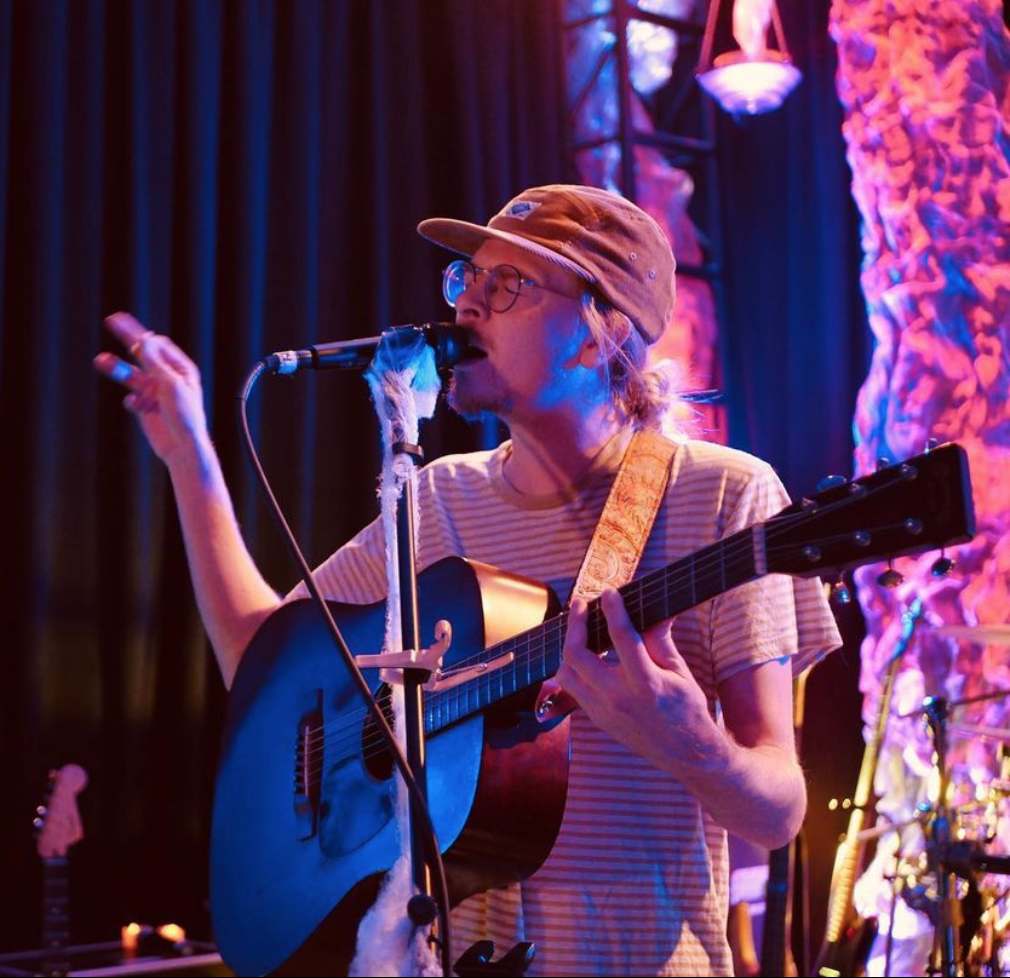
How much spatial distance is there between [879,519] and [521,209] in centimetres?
107

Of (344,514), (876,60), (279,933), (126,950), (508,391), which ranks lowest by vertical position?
(126,950)

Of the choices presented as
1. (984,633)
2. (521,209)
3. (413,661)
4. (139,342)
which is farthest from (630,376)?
(984,633)

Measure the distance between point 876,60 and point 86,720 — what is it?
4554mm

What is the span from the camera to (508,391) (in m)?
2.36

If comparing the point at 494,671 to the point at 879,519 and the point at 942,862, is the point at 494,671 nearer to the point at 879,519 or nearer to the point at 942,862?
the point at 879,519

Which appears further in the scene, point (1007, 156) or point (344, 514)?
point (1007, 156)

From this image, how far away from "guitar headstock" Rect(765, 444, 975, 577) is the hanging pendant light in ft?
14.0

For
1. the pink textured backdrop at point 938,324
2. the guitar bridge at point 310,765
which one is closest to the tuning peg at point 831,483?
the guitar bridge at point 310,765

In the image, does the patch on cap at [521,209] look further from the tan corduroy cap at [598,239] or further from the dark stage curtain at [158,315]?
the dark stage curtain at [158,315]

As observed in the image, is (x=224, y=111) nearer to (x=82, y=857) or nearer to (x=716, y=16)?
(x=716, y=16)

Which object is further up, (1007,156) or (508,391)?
(1007,156)

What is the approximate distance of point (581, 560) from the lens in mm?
2316

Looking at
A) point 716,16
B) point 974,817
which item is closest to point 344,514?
point 716,16

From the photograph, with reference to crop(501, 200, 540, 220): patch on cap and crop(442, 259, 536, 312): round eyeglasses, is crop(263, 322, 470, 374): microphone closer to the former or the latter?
crop(442, 259, 536, 312): round eyeglasses
